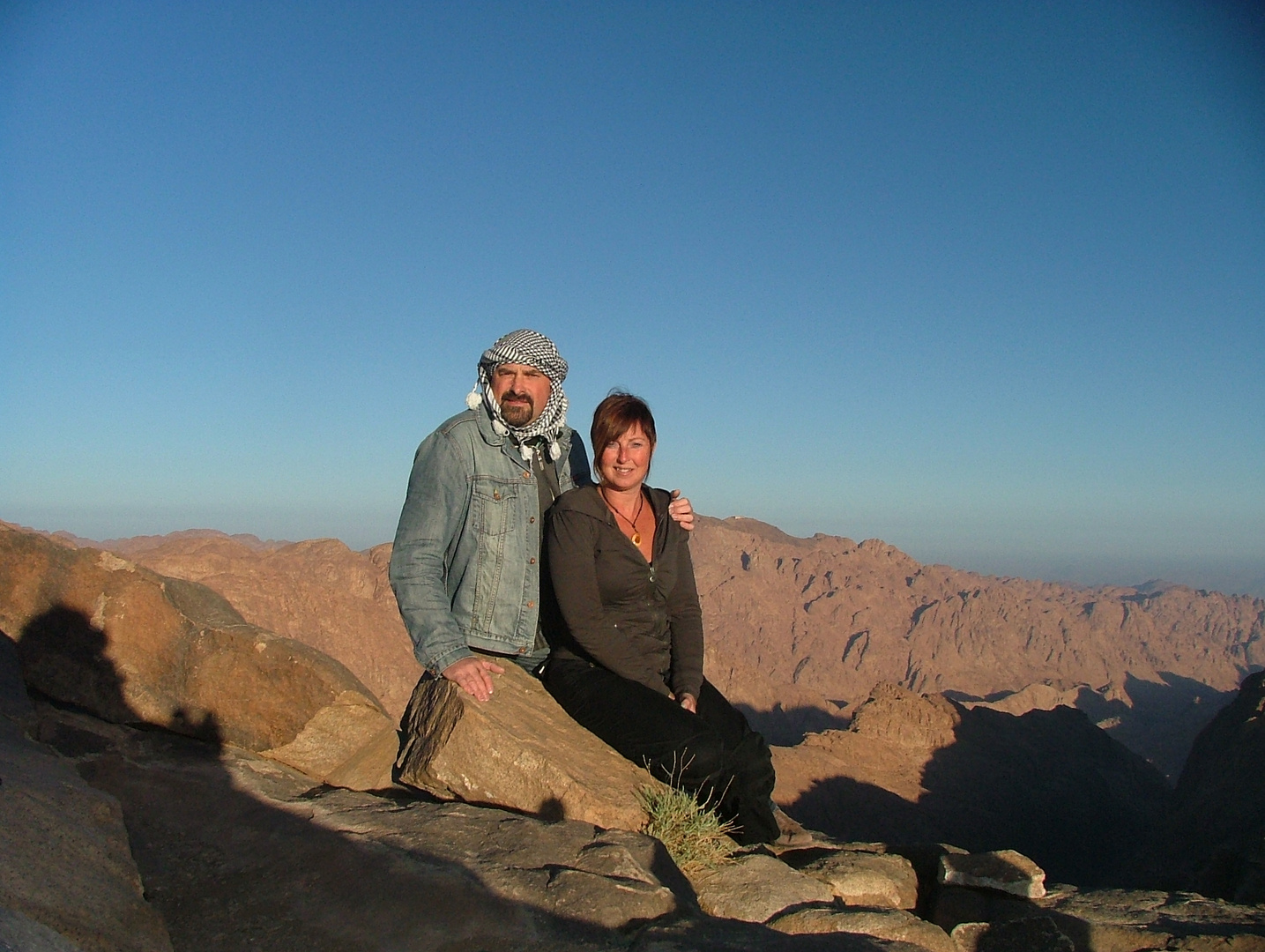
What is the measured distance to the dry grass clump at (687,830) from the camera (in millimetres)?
3453

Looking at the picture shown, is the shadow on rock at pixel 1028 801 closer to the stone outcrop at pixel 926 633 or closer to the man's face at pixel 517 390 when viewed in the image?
the man's face at pixel 517 390

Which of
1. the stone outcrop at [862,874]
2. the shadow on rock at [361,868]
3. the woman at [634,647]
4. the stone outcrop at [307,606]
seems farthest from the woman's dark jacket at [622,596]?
the stone outcrop at [307,606]

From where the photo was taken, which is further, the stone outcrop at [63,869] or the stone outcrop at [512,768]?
the stone outcrop at [512,768]

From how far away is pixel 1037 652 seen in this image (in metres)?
46.1

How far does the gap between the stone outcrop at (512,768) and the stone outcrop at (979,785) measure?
13653 mm

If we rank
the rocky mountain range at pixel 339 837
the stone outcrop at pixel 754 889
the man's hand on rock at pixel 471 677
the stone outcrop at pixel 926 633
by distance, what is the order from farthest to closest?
the stone outcrop at pixel 926 633 → the man's hand on rock at pixel 471 677 → the stone outcrop at pixel 754 889 → the rocky mountain range at pixel 339 837

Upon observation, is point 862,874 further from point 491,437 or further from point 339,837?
point 491,437

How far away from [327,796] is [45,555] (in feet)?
7.31

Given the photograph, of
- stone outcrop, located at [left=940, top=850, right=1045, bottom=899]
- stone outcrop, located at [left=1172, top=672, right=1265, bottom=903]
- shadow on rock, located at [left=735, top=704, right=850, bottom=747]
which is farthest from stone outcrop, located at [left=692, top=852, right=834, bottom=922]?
shadow on rock, located at [left=735, top=704, right=850, bottom=747]

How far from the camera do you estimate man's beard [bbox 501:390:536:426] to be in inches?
159

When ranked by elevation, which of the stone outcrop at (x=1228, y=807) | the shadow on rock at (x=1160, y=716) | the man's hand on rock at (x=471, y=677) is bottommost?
the shadow on rock at (x=1160, y=716)

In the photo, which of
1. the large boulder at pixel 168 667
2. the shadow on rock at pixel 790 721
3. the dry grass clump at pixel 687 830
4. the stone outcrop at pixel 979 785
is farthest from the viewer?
the shadow on rock at pixel 790 721

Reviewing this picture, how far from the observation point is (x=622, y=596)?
4.01 m

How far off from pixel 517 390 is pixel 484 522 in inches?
25.0
